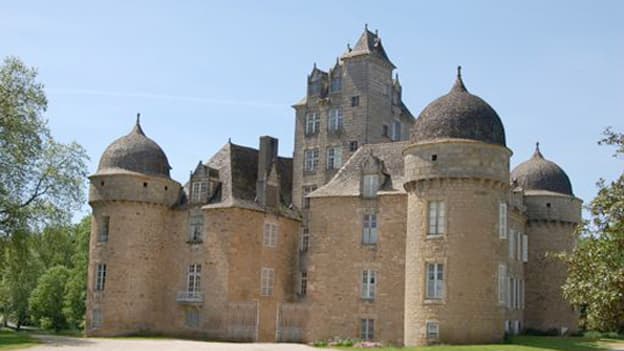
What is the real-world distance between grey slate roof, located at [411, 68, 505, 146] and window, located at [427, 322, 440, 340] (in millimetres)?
8044

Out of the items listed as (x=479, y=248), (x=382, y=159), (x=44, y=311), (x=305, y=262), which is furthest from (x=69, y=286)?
(x=479, y=248)

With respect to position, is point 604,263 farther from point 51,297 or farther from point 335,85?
point 51,297

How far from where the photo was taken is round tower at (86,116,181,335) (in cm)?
4800

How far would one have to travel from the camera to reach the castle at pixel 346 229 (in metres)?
39.0

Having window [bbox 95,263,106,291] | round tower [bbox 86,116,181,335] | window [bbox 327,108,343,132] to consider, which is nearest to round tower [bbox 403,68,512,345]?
window [bbox 327,108,343,132]

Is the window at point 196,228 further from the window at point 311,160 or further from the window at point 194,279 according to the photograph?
the window at point 311,160

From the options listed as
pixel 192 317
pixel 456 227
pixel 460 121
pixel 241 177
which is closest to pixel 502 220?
pixel 456 227

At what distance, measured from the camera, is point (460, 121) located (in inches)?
1559

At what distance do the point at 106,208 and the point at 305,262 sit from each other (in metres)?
11.1

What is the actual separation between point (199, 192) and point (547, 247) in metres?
19.6

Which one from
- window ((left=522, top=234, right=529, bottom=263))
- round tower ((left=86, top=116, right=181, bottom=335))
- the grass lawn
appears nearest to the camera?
the grass lawn

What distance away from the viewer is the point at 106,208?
49062mm

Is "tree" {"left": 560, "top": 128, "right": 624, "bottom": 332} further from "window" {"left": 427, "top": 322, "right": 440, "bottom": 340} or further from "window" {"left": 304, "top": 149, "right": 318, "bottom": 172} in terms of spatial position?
"window" {"left": 304, "top": 149, "right": 318, "bottom": 172}

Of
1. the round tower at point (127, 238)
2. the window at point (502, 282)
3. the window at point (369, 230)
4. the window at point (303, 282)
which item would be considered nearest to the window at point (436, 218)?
the window at point (502, 282)
